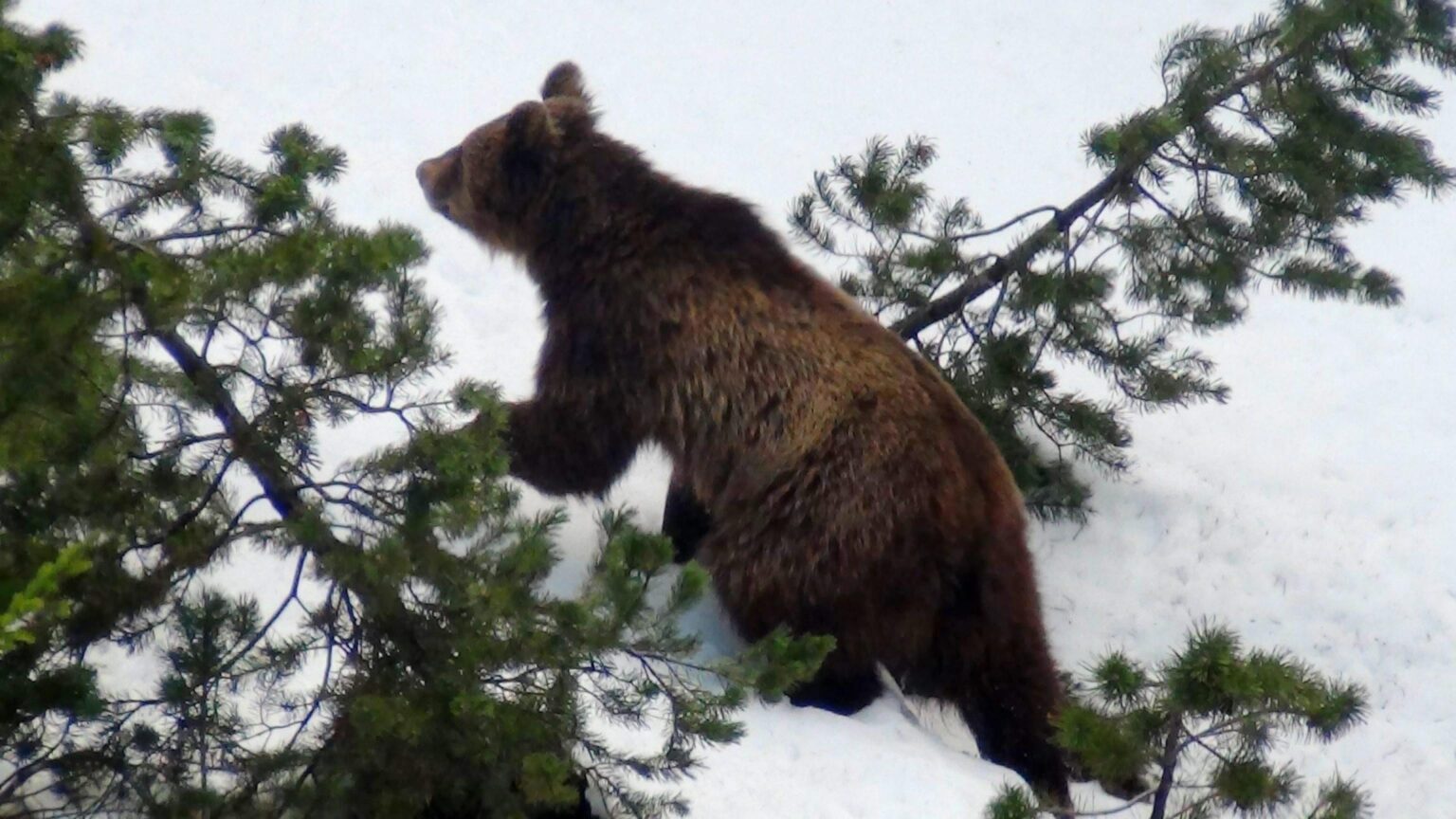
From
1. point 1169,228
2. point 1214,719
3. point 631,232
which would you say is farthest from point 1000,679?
point 1169,228

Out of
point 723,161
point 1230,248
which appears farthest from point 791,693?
point 723,161

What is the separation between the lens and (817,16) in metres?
15.3

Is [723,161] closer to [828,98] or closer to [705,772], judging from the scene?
[828,98]

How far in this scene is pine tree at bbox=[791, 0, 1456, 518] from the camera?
23.7 ft

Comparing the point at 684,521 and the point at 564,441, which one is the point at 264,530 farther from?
the point at 684,521

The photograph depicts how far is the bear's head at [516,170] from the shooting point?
23.4 feet

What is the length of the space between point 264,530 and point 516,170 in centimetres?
333

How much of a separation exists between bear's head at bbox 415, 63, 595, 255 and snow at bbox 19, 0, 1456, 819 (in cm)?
112

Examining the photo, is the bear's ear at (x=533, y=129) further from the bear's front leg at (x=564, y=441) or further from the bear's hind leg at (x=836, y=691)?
the bear's hind leg at (x=836, y=691)

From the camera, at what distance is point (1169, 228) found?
8023 millimetres

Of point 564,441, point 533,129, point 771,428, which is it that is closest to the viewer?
point 771,428

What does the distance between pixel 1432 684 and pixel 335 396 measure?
229 inches

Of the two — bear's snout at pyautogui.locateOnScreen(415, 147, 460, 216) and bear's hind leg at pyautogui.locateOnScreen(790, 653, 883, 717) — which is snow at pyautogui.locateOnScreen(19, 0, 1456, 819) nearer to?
bear's hind leg at pyautogui.locateOnScreen(790, 653, 883, 717)

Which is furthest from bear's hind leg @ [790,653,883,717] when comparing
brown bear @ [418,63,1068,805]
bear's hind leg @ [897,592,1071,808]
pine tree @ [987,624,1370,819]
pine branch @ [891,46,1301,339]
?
pine branch @ [891,46,1301,339]
